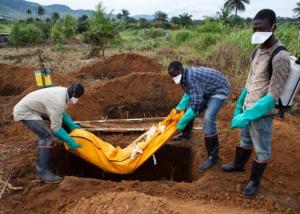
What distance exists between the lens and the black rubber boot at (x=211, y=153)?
4.37 m

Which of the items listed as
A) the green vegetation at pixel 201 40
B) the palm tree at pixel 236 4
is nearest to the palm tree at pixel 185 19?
the palm tree at pixel 236 4

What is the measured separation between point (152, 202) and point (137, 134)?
2.55 metres

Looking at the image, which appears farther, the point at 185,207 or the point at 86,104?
the point at 86,104

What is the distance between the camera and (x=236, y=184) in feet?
13.5

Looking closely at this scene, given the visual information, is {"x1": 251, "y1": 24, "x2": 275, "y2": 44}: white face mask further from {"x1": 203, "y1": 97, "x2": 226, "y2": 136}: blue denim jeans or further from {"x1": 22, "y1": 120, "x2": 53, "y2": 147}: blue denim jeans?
{"x1": 22, "y1": 120, "x2": 53, "y2": 147}: blue denim jeans

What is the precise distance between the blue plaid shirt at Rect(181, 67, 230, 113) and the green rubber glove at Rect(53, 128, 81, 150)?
1.67 metres

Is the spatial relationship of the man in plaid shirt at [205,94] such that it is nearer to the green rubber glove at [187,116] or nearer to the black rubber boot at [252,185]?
the green rubber glove at [187,116]

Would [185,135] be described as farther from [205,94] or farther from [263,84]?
[263,84]

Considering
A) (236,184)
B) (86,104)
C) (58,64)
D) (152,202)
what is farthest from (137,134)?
(58,64)

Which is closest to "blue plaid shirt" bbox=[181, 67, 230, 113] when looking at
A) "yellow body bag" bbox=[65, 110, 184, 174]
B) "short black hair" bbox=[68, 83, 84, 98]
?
"yellow body bag" bbox=[65, 110, 184, 174]

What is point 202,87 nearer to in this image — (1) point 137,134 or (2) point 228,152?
(2) point 228,152

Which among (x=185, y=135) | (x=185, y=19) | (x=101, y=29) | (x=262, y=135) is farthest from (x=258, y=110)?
(x=185, y=19)

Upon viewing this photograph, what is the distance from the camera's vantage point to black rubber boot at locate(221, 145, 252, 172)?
4.16 metres

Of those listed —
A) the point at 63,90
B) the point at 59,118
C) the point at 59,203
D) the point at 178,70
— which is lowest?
the point at 59,203
